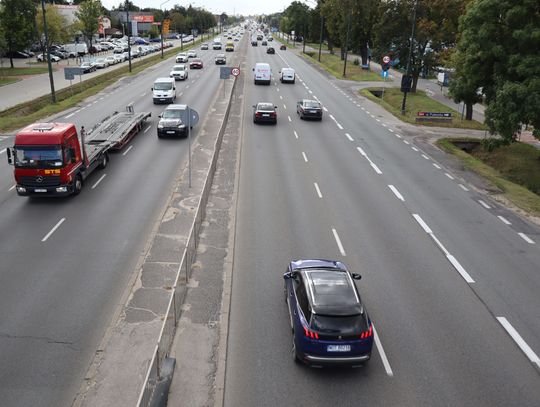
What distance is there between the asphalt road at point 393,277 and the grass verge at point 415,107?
37.3 ft

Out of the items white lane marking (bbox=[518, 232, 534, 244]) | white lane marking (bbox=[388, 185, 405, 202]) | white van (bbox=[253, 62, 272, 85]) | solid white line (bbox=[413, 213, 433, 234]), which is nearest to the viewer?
white lane marking (bbox=[518, 232, 534, 244])

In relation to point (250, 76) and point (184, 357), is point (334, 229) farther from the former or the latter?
point (250, 76)

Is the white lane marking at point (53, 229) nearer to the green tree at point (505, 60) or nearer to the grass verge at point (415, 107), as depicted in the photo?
the green tree at point (505, 60)

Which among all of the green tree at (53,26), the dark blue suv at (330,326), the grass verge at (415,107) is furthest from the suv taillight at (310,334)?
the green tree at (53,26)

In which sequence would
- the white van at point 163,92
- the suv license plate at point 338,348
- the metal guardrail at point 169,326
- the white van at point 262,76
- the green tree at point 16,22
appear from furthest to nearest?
the green tree at point 16,22 < the white van at point 262,76 < the white van at point 163,92 < the suv license plate at point 338,348 < the metal guardrail at point 169,326

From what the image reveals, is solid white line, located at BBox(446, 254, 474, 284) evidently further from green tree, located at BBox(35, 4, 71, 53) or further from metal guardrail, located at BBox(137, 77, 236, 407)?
green tree, located at BBox(35, 4, 71, 53)

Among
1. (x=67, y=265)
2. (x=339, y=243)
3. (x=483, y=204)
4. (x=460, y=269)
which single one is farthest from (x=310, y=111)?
(x=67, y=265)

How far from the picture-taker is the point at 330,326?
9883mm

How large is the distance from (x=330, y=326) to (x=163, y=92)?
113 ft

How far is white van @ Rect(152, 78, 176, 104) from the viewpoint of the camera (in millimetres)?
40750

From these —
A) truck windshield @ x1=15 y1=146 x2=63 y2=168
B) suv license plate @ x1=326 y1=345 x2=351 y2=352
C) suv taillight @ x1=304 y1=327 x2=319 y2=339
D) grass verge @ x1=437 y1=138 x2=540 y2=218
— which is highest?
truck windshield @ x1=15 y1=146 x2=63 y2=168

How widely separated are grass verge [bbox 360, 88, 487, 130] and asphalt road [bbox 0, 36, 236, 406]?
21.8 metres

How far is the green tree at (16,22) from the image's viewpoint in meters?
66.5

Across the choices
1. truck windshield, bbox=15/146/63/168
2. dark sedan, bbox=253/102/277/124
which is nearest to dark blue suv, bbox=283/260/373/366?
truck windshield, bbox=15/146/63/168
